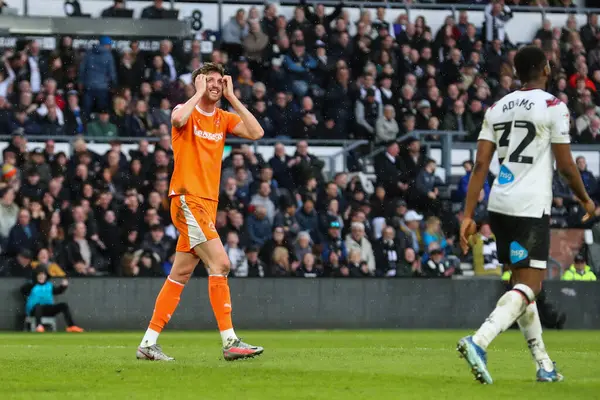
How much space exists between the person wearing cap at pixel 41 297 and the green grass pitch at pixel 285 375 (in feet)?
25.5

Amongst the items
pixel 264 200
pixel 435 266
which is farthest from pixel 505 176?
pixel 435 266

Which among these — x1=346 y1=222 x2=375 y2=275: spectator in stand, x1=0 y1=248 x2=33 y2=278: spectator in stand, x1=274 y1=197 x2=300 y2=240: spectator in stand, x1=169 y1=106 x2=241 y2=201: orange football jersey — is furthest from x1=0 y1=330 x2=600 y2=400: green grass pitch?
x1=346 y1=222 x2=375 y2=275: spectator in stand

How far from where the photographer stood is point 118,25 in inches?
1062

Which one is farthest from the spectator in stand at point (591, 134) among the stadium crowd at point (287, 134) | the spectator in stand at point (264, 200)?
the spectator in stand at point (264, 200)

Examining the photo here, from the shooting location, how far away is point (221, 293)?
36.4ft

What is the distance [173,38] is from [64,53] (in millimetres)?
2650

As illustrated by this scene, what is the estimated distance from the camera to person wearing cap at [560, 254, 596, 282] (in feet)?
79.9

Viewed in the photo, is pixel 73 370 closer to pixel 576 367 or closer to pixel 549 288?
pixel 576 367

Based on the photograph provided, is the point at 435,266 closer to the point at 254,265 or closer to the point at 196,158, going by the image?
the point at 254,265

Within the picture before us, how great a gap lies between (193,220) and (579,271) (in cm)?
1478

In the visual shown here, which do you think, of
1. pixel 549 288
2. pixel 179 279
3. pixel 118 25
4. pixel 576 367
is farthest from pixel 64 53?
pixel 576 367

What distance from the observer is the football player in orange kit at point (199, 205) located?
36.3 ft

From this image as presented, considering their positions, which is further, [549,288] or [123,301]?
[549,288]

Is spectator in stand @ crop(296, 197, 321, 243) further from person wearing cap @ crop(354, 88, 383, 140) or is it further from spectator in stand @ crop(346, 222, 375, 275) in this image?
person wearing cap @ crop(354, 88, 383, 140)
